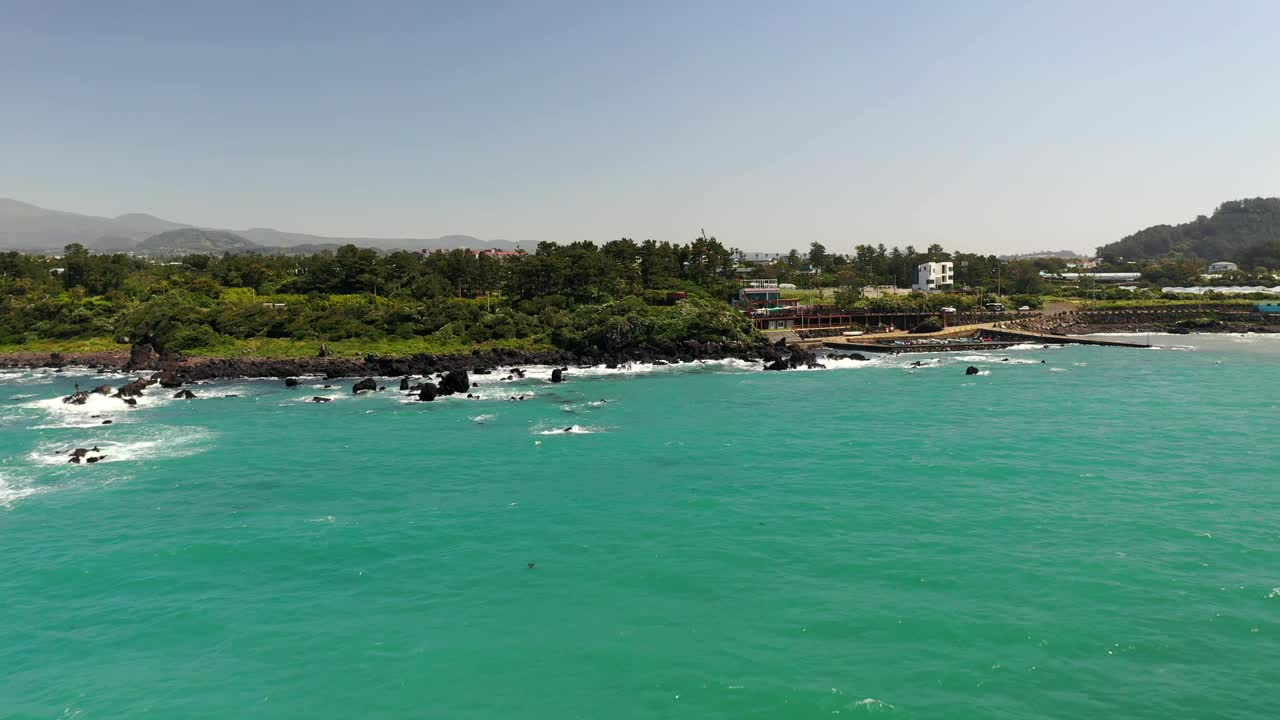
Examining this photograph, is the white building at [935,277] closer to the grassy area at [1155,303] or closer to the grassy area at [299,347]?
the grassy area at [1155,303]

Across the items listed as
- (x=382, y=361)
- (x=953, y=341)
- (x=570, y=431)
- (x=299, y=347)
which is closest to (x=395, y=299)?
(x=299, y=347)

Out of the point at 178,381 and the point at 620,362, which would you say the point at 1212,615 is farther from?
the point at 178,381

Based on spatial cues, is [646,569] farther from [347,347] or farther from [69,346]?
[69,346]

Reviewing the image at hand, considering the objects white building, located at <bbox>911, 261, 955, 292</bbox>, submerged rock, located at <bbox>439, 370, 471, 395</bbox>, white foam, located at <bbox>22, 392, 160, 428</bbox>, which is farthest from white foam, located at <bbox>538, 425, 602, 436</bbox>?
white building, located at <bbox>911, 261, 955, 292</bbox>

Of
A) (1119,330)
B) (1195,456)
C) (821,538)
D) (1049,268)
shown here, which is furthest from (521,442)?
(1049,268)

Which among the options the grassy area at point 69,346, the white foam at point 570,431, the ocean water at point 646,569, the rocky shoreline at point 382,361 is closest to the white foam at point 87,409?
the ocean water at point 646,569
